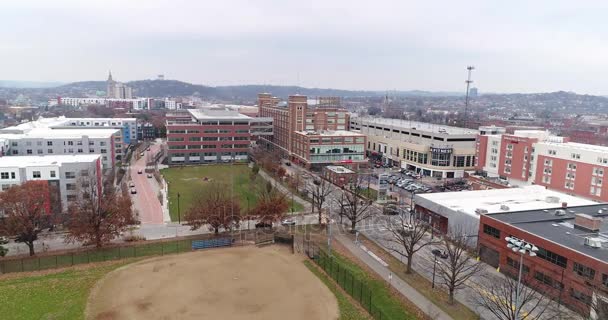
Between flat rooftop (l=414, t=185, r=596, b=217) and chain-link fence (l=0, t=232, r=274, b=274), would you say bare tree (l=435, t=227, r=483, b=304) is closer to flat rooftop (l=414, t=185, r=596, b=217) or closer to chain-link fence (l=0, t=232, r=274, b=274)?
flat rooftop (l=414, t=185, r=596, b=217)

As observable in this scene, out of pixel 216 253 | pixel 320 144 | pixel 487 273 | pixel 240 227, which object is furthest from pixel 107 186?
pixel 487 273

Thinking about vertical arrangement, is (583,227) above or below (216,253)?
above

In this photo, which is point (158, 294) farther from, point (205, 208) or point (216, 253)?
point (205, 208)

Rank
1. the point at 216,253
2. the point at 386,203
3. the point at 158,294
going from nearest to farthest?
the point at 158,294
the point at 216,253
the point at 386,203

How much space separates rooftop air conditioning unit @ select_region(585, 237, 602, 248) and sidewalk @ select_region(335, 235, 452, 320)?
11520 millimetres

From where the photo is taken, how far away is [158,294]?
26828 mm

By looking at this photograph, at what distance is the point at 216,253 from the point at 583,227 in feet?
96.8

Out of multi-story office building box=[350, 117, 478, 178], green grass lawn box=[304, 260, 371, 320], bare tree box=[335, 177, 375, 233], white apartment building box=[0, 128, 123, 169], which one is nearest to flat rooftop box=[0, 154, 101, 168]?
white apartment building box=[0, 128, 123, 169]

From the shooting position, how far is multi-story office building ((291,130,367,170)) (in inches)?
2931

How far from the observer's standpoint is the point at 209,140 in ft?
266

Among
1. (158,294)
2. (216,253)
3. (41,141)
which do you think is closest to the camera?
(158,294)

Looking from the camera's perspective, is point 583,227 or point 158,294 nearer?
point 158,294

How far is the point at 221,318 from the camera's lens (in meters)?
23.8

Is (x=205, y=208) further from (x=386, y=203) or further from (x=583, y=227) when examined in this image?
(x=583, y=227)
